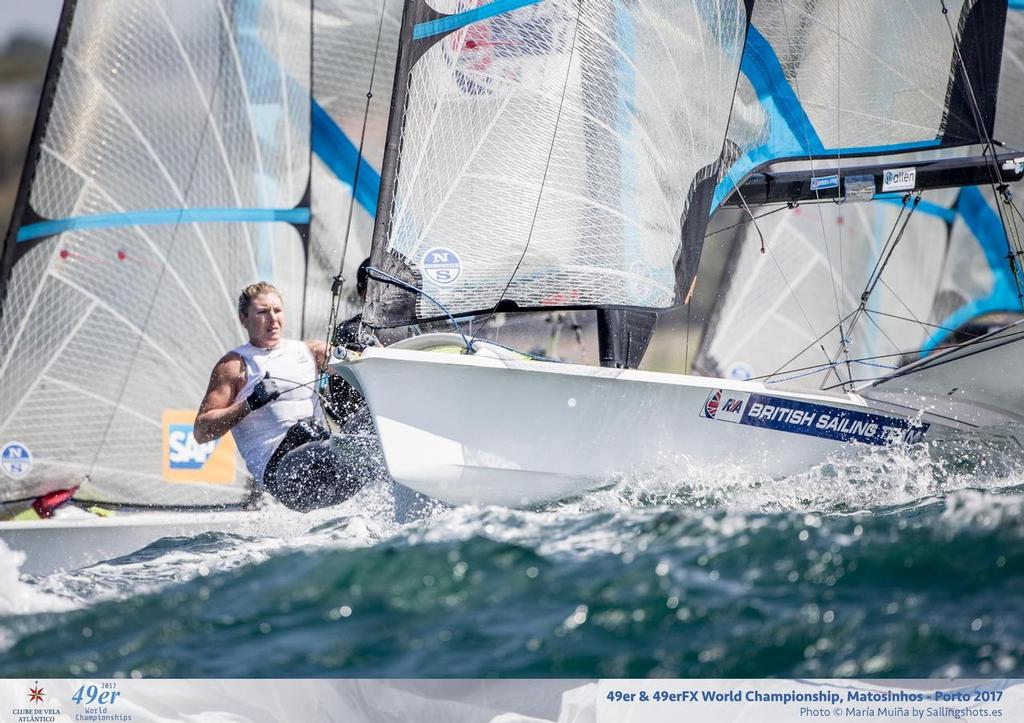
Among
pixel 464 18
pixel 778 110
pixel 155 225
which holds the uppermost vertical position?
pixel 464 18

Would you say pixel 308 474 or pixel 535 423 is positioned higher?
pixel 535 423

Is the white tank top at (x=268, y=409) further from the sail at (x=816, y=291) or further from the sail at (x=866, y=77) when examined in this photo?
the sail at (x=816, y=291)

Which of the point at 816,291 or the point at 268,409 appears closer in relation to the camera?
the point at 268,409

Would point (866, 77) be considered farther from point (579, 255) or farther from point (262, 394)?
point (262, 394)

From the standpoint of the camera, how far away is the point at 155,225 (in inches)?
189

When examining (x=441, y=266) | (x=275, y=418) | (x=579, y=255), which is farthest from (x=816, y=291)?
(x=275, y=418)

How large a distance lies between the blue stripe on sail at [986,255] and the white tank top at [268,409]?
4046 millimetres

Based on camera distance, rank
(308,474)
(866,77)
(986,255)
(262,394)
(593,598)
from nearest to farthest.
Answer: (593,598) → (262,394) → (308,474) → (866,77) → (986,255)

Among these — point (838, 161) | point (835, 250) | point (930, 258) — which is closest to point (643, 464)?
point (838, 161)

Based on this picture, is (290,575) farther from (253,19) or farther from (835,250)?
(835,250)

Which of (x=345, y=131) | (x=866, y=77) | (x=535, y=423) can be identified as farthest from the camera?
(x=345, y=131)

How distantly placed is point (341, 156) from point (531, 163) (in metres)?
1.99

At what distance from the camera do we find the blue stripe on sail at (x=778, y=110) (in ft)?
13.6

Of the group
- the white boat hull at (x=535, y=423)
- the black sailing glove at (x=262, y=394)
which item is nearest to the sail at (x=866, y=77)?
the white boat hull at (x=535, y=423)
